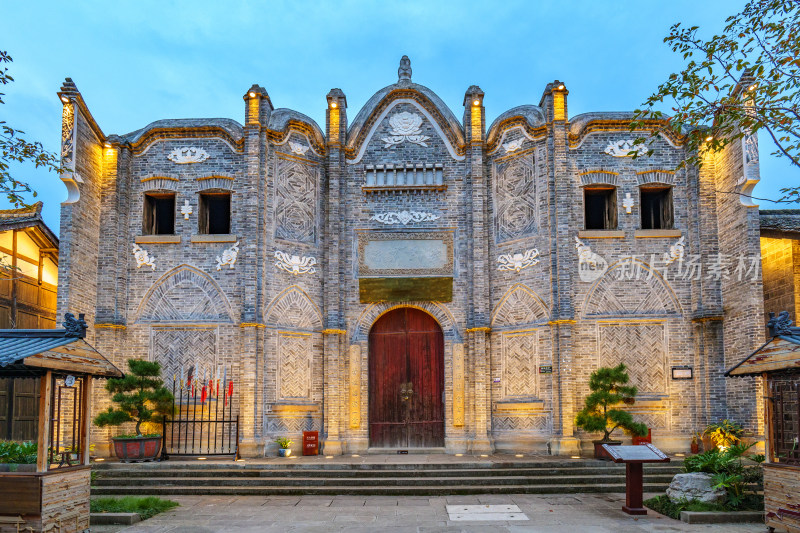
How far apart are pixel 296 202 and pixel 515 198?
5.46 metres

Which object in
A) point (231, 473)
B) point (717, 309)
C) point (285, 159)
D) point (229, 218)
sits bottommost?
point (231, 473)

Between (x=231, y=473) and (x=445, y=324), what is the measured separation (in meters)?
6.17

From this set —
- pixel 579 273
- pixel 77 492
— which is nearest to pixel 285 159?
pixel 579 273

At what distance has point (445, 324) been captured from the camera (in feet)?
56.5

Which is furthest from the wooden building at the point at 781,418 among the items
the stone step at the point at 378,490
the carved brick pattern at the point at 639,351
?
the carved brick pattern at the point at 639,351

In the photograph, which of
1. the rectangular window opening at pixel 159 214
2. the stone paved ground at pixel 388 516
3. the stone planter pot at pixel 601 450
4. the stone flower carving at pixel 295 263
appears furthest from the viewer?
the rectangular window opening at pixel 159 214

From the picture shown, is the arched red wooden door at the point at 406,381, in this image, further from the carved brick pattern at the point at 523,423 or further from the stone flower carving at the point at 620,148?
the stone flower carving at the point at 620,148

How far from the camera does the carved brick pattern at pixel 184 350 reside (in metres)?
16.6

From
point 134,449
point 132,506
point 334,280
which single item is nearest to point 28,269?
point 134,449

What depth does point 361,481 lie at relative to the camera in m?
13.4

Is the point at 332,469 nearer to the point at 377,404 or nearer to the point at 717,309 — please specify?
the point at 377,404

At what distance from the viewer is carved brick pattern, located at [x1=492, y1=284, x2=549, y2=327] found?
16688 mm

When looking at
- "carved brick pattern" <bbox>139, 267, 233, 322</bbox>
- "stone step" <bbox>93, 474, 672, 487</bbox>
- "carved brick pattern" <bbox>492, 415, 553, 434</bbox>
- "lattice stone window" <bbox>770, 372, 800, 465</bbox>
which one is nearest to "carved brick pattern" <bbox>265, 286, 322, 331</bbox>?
"carved brick pattern" <bbox>139, 267, 233, 322</bbox>

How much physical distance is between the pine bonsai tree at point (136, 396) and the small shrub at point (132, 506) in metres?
3.36
